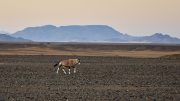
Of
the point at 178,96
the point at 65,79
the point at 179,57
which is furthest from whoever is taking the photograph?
the point at 179,57

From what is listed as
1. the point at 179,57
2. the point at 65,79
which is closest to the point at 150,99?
the point at 65,79

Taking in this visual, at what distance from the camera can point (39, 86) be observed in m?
26.1

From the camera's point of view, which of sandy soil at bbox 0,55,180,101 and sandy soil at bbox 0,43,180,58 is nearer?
sandy soil at bbox 0,55,180,101

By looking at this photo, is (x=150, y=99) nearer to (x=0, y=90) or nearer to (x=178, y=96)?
(x=178, y=96)

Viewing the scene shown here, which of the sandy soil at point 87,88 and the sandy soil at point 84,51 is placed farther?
the sandy soil at point 84,51

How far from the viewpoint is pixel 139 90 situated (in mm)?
24625

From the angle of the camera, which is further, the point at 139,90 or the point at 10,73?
the point at 10,73

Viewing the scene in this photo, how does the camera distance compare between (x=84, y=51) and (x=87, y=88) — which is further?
(x=84, y=51)

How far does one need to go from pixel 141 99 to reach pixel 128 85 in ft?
21.2

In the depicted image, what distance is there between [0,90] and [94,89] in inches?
175

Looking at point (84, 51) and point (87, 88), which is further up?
point (87, 88)

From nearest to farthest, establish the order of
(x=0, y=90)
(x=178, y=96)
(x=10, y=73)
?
(x=178, y=96) < (x=0, y=90) < (x=10, y=73)

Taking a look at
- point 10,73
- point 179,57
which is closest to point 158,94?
point 10,73

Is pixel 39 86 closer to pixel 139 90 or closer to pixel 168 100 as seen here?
pixel 139 90
